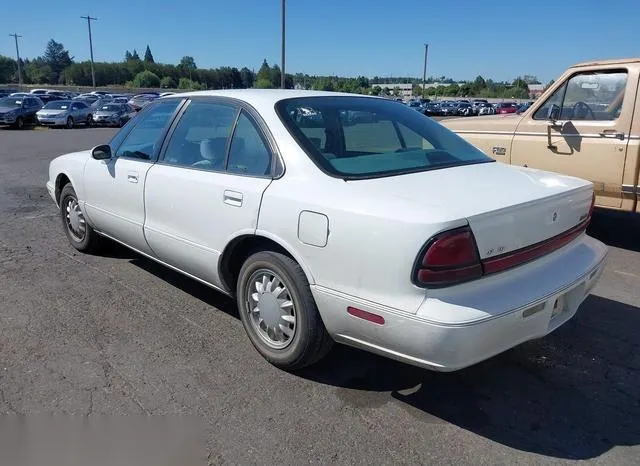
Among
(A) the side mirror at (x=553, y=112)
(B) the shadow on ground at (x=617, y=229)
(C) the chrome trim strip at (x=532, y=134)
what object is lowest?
(B) the shadow on ground at (x=617, y=229)

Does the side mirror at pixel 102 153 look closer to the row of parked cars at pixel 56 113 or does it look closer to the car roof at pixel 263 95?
the car roof at pixel 263 95

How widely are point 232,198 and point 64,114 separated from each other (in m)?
27.0

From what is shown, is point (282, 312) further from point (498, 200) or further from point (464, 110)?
point (464, 110)

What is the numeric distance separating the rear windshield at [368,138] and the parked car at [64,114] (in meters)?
26.4

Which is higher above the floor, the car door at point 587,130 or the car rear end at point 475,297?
the car door at point 587,130

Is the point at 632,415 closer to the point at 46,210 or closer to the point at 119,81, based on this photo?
the point at 46,210

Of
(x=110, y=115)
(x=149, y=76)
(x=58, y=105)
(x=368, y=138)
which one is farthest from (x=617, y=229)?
(x=149, y=76)

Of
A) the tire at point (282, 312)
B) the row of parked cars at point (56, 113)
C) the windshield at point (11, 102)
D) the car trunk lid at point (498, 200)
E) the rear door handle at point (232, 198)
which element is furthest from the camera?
the windshield at point (11, 102)

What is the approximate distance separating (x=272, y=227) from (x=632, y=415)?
2.16 meters

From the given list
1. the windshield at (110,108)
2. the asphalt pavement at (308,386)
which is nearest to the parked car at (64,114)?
the windshield at (110,108)

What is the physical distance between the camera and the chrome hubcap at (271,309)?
10.1 ft

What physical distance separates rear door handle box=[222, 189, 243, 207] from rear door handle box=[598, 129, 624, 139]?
4278mm

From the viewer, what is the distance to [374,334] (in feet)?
8.57

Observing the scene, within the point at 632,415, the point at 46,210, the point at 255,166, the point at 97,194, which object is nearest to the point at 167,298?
the point at 97,194
